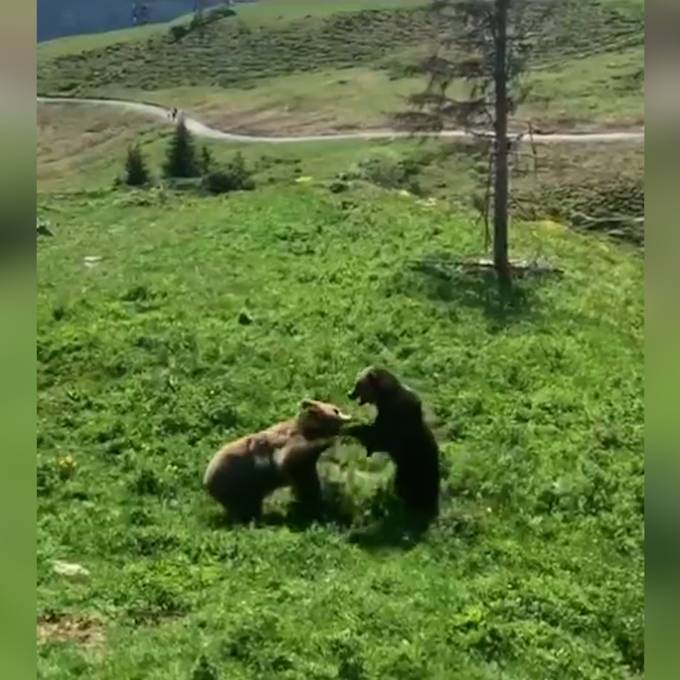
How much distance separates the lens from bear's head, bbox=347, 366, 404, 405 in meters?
3.69

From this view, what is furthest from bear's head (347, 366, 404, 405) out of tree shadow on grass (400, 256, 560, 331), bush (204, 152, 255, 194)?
bush (204, 152, 255, 194)

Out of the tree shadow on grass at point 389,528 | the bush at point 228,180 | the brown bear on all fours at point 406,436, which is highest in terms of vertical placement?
the bush at point 228,180

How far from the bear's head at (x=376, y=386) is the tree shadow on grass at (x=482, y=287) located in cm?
22

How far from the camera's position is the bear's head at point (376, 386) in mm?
3688

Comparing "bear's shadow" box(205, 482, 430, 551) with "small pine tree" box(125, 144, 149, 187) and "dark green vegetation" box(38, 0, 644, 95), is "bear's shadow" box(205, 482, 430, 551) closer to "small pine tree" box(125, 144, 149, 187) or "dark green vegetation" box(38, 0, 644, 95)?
"small pine tree" box(125, 144, 149, 187)

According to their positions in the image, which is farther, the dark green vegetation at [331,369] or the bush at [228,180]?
the bush at [228,180]

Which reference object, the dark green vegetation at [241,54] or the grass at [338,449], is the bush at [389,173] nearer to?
the grass at [338,449]
